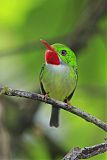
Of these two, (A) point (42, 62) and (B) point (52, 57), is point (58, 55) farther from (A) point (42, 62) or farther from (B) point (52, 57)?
(A) point (42, 62)

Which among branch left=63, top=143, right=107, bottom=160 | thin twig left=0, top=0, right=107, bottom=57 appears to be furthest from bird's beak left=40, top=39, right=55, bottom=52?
thin twig left=0, top=0, right=107, bottom=57

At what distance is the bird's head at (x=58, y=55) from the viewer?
2.61 meters

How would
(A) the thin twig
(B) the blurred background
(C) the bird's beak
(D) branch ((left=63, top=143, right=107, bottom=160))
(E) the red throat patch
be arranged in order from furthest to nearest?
(A) the thin twig, (B) the blurred background, (E) the red throat patch, (C) the bird's beak, (D) branch ((left=63, top=143, right=107, bottom=160))

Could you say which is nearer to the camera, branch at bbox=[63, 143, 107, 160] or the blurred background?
branch at bbox=[63, 143, 107, 160]

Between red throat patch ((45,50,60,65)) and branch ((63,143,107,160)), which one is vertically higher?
red throat patch ((45,50,60,65))

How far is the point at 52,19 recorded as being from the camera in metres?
4.62

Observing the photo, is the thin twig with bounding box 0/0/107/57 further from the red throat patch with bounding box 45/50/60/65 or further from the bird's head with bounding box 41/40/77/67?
the red throat patch with bounding box 45/50/60/65

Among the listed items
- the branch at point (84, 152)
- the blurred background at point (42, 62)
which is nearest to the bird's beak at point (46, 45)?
the branch at point (84, 152)

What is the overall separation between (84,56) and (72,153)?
9.70 ft

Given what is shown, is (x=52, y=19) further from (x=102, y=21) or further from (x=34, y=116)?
(x=34, y=116)

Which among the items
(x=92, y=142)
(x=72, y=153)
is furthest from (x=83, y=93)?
(x=72, y=153)

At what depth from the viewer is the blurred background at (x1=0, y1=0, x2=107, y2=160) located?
412cm

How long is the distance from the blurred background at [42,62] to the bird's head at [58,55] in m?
1.28

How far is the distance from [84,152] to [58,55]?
1027 mm
